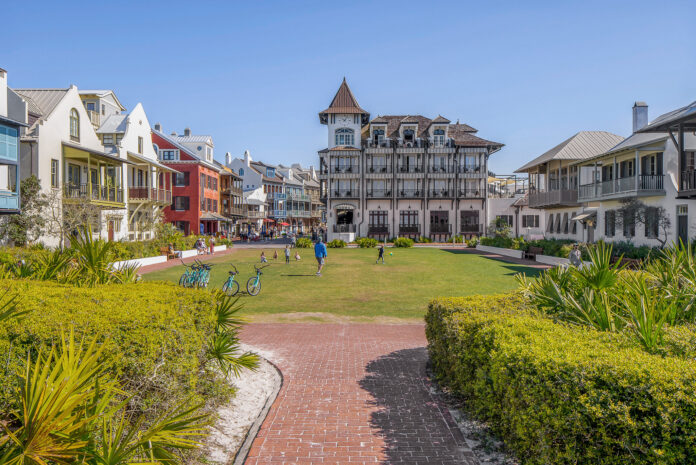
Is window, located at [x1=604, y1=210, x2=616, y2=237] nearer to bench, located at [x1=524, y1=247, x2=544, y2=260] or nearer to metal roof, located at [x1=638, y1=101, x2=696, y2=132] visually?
bench, located at [x1=524, y1=247, x2=544, y2=260]

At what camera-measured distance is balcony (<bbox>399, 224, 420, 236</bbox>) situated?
55250 millimetres

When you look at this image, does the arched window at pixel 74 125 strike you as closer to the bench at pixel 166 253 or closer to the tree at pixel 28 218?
the tree at pixel 28 218

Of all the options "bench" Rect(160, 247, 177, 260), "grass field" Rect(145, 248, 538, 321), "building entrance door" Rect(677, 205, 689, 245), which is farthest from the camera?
"bench" Rect(160, 247, 177, 260)

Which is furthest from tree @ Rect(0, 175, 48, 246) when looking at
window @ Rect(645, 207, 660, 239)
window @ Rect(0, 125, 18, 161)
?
window @ Rect(645, 207, 660, 239)

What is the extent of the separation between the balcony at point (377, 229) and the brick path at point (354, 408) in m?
44.9

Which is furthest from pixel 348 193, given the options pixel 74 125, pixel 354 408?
pixel 354 408

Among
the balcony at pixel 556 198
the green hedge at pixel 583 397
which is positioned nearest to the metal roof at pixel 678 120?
the balcony at pixel 556 198

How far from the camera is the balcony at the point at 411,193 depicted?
55.5 metres

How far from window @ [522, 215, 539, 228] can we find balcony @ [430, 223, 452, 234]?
8305mm

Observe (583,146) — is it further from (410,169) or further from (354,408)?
(354,408)

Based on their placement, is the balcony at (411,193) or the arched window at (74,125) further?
the balcony at (411,193)

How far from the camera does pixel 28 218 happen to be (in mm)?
23891

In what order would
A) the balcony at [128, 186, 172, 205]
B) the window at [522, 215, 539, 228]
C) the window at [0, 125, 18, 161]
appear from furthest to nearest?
the window at [522, 215, 539, 228], the balcony at [128, 186, 172, 205], the window at [0, 125, 18, 161]

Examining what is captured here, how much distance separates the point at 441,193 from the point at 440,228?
4.16m
